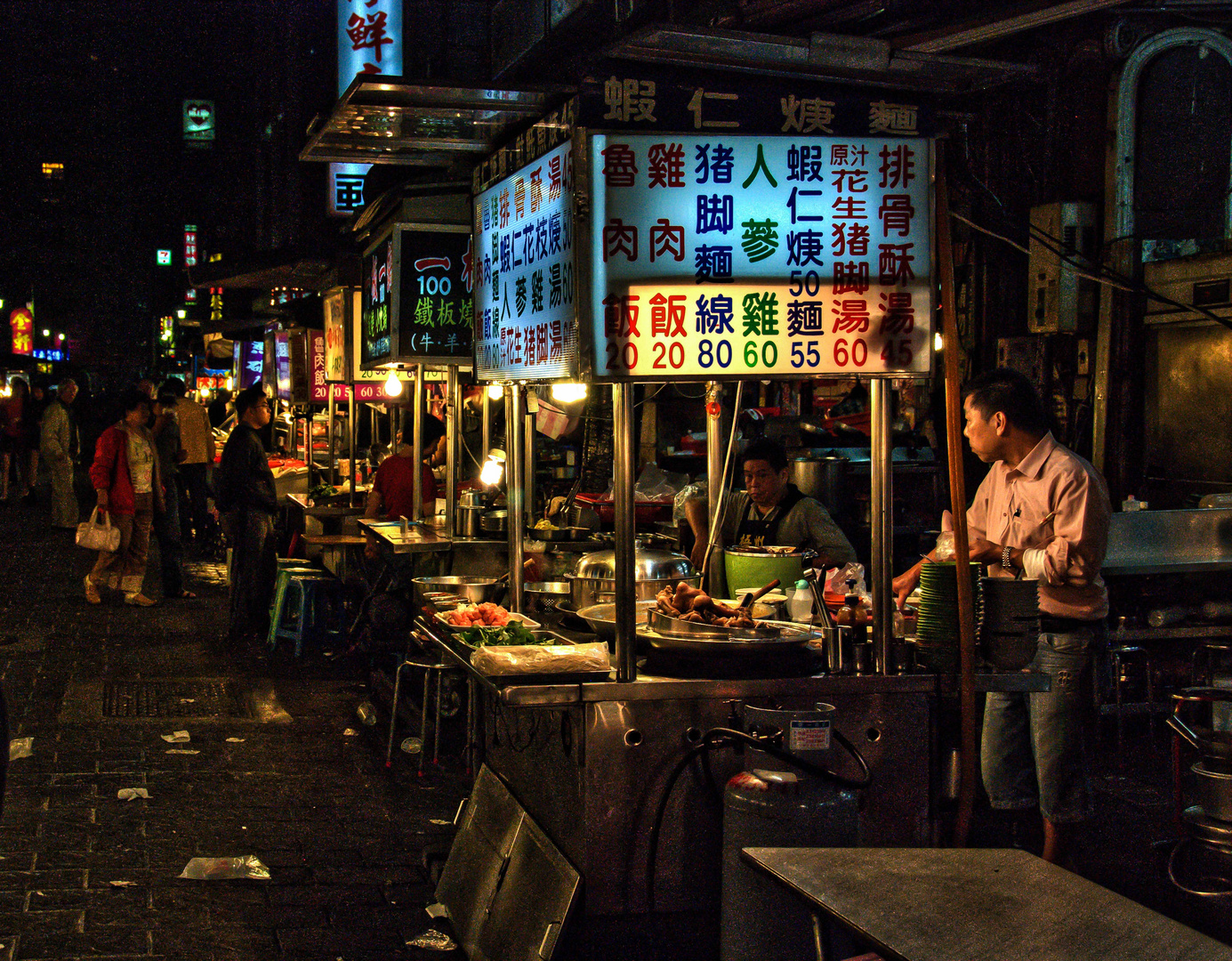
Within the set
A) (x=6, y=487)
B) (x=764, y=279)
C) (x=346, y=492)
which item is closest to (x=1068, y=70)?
(x=764, y=279)

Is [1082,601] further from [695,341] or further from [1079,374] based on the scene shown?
[1079,374]

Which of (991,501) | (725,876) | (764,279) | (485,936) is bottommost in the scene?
(485,936)

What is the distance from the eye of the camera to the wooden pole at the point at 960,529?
4.31m

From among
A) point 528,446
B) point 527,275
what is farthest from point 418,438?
point 527,275

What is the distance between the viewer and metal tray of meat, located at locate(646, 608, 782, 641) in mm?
4539

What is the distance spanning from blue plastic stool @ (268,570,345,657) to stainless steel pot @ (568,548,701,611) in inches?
224

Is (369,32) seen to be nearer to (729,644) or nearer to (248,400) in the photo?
(248,400)

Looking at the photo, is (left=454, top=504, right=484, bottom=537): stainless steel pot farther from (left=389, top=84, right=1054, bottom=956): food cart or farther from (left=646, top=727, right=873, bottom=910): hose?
(left=646, top=727, right=873, bottom=910): hose

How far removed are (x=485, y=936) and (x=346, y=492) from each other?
888 cm

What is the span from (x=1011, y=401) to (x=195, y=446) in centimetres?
1324

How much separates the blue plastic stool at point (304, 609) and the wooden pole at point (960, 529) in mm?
7543

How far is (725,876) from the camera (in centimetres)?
414

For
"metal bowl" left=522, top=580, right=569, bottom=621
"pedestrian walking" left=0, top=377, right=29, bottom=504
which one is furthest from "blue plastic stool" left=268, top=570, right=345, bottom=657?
"pedestrian walking" left=0, top=377, right=29, bottom=504

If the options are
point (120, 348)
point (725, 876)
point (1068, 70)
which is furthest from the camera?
point (120, 348)
